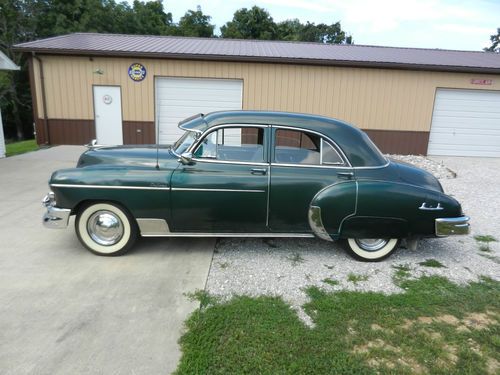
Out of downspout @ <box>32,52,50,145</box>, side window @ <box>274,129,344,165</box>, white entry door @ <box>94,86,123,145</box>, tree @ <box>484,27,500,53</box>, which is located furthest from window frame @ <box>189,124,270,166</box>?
tree @ <box>484,27,500,53</box>

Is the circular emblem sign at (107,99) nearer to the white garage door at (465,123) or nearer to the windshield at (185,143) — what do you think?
the windshield at (185,143)

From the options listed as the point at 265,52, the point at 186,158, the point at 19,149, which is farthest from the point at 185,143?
the point at 19,149

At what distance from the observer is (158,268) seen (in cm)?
393

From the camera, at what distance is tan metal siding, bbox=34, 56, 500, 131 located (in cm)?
1224

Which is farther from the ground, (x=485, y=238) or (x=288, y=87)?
(x=288, y=87)

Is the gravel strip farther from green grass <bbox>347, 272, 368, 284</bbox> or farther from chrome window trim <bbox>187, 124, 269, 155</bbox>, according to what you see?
chrome window trim <bbox>187, 124, 269, 155</bbox>

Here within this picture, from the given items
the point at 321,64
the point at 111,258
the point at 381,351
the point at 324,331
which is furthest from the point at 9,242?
the point at 321,64

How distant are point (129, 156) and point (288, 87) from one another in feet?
30.2

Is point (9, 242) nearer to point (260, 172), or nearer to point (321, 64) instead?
point (260, 172)

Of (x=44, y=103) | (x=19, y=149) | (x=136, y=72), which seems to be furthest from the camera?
(x=19, y=149)

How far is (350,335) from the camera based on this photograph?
9.45 ft

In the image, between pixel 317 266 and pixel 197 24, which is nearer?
pixel 317 266

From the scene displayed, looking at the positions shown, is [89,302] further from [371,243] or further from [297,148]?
[371,243]

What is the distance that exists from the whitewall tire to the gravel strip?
107 cm
